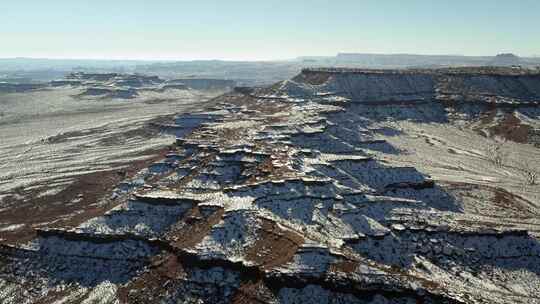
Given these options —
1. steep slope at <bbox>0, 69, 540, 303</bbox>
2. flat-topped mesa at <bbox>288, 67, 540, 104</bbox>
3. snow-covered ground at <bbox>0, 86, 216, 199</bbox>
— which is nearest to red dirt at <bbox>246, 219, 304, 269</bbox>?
steep slope at <bbox>0, 69, 540, 303</bbox>

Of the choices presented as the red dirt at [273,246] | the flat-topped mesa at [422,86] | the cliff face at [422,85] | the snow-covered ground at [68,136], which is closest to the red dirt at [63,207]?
the snow-covered ground at [68,136]

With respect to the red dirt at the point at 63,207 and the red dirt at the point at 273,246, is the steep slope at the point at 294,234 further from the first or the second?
the red dirt at the point at 63,207

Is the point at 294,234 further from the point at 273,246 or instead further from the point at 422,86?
the point at 422,86

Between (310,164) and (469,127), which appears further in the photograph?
(469,127)

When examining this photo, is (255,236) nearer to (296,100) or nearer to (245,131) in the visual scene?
(245,131)

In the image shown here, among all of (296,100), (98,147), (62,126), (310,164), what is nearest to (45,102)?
(62,126)

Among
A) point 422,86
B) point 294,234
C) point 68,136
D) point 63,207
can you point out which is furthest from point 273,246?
point 422,86

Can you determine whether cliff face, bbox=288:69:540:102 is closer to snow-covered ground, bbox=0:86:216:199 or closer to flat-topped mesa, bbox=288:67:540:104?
flat-topped mesa, bbox=288:67:540:104
